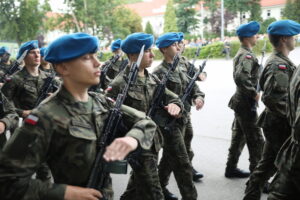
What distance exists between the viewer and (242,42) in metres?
4.65

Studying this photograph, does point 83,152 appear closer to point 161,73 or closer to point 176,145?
point 176,145

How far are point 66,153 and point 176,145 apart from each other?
193 cm

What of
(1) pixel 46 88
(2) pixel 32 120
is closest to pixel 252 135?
(1) pixel 46 88

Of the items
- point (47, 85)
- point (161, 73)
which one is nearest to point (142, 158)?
point (161, 73)

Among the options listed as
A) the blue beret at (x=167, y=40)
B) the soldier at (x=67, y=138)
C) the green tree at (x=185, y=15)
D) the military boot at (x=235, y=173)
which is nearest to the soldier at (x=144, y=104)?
the soldier at (x=67, y=138)

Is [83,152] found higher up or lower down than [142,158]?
higher up

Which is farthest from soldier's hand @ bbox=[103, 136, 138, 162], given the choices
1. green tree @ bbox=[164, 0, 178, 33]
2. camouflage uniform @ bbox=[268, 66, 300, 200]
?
green tree @ bbox=[164, 0, 178, 33]

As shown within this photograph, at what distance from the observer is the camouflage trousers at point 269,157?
3.49m

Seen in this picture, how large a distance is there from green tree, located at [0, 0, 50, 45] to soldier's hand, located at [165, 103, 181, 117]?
Result: 2530cm

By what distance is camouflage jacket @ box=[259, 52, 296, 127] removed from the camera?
3.41 m

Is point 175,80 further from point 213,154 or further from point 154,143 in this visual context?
point 213,154

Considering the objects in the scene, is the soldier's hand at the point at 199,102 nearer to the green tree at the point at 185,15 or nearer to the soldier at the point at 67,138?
the soldier at the point at 67,138

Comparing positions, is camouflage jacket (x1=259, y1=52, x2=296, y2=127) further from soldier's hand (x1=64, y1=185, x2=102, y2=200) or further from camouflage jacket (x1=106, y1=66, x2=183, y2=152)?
soldier's hand (x1=64, y1=185, x2=102, y2=200)

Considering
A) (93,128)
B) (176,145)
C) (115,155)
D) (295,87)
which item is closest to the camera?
(115,155)
